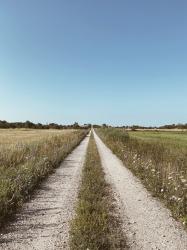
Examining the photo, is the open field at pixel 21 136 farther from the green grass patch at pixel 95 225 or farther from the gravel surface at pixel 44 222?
the green grass patch at pixel 95 225

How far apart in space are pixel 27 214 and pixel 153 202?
378 centimetres

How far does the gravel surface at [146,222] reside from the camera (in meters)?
5.98

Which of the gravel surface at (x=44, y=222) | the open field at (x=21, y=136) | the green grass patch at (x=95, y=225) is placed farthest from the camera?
the open field at (x=21, y=136)

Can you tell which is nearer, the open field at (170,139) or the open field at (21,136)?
the open field at (170,139)

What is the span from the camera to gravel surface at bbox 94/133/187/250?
598 centimetres

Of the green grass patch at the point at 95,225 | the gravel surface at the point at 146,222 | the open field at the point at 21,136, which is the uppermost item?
the open field at the point at 21,136

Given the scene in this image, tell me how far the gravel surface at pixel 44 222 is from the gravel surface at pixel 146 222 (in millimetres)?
1421

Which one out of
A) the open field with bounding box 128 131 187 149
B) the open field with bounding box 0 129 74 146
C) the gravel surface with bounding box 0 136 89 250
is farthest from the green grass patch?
the open field with bounding box 128 131 187 149

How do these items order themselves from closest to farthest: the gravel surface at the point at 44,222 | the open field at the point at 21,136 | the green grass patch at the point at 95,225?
the green grass patch at the point at 95,225 → the gravel surface at the point at 44,222 → the open field at the point at 21,136

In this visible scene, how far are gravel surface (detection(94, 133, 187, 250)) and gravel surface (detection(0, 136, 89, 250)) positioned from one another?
142cm

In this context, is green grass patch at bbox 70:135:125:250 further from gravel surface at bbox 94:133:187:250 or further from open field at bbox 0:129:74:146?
open field at bbox 0:129:74:146

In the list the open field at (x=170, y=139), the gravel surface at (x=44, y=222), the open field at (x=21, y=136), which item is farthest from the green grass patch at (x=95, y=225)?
the open field at (x=170, y=139)

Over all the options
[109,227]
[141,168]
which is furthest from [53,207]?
[141,168]

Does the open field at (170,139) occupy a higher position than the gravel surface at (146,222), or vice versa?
the open field at (170,139)
